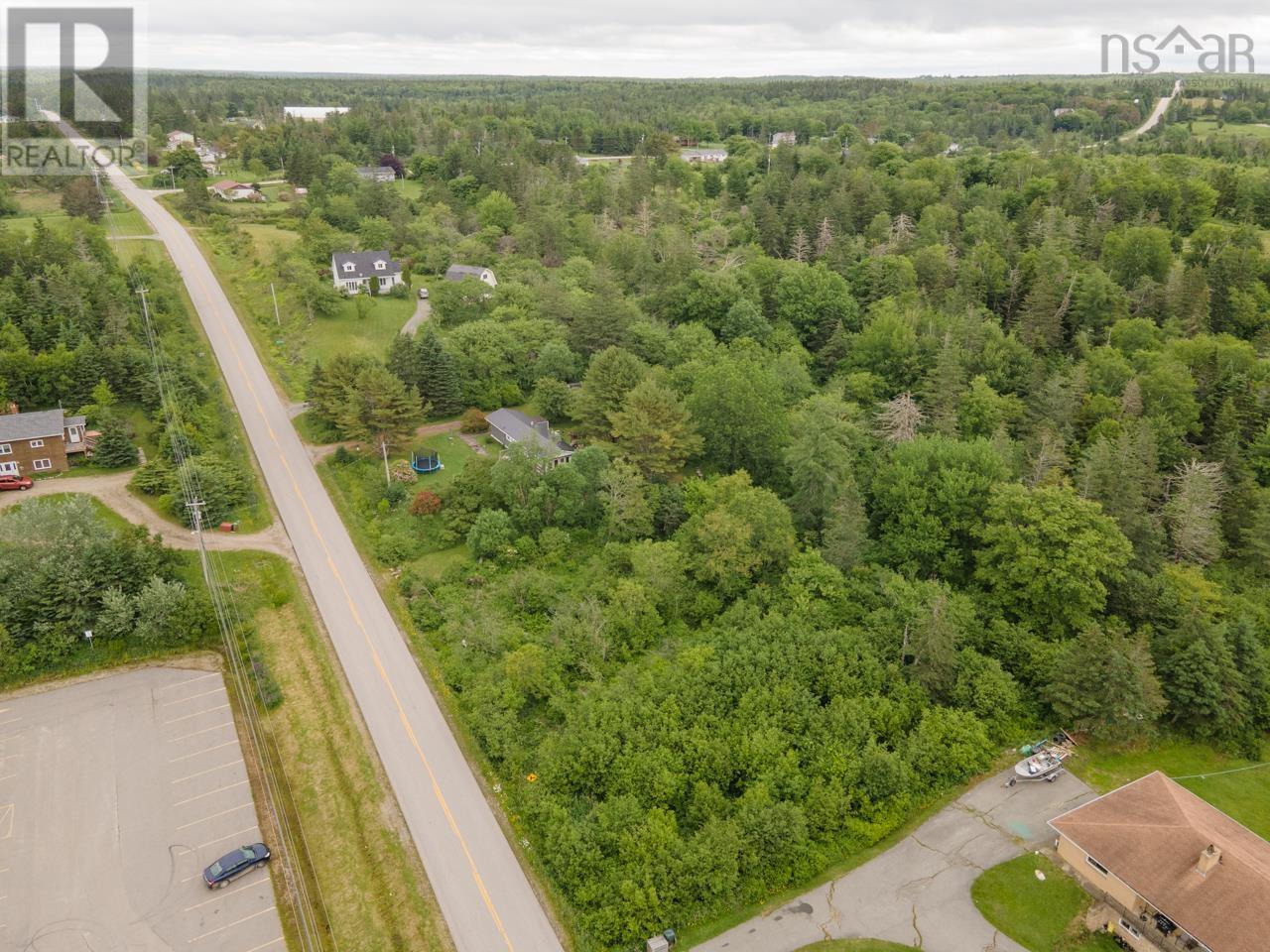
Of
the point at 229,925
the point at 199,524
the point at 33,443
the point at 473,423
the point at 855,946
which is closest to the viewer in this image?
the point at 855,946

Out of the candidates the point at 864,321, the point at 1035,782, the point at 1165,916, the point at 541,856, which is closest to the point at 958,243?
the point at 864,321

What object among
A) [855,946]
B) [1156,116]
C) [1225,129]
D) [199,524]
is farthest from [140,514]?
[1156,116]

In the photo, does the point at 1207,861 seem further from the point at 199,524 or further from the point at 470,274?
the point at 470,274

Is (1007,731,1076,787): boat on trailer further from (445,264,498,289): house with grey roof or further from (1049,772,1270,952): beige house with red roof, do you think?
(445,264,498,289): house with grey roof

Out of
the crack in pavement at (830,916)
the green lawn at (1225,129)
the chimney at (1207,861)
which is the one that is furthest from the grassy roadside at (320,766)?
the green lawn at (1225,129)

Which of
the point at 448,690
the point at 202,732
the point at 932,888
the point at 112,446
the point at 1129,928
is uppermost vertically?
the point at 112,446

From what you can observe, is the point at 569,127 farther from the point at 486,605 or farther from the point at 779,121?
the point at 486,605

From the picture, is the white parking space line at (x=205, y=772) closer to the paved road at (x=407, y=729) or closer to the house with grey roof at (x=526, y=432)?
the paved road at (x=407, y=729)
